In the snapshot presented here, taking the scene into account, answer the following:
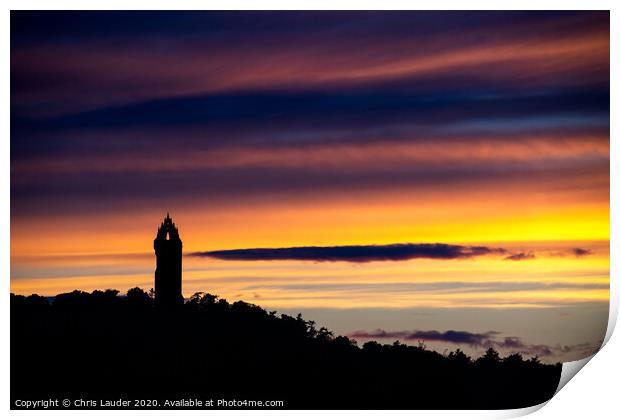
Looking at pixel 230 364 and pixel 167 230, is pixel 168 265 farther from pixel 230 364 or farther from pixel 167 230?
pixel 230 364

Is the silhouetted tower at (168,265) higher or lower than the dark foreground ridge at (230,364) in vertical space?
higher

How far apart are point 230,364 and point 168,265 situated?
4.31 feet

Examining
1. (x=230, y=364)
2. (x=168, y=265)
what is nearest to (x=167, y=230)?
(x=168, y=265)

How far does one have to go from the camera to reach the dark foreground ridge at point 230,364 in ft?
29.7

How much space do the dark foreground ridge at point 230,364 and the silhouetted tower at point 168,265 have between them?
170 millimetres

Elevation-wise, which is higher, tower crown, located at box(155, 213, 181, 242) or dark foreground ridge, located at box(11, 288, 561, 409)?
tower crown, located at box(155, 213, 181, 242)

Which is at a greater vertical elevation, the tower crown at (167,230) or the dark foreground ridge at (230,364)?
the tower crown at (167,230)

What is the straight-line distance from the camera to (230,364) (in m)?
9.25

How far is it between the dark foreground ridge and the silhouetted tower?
6.7 inches

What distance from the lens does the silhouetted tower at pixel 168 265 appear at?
29.8 ft

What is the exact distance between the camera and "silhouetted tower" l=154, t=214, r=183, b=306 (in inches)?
358

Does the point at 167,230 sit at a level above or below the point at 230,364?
above

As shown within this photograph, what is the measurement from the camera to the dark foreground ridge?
905 cm

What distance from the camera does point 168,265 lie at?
9258 millimetres
